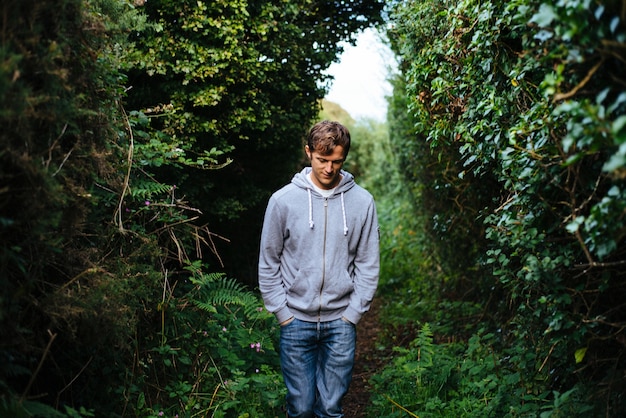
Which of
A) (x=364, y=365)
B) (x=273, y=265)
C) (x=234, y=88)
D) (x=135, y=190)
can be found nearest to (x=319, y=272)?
(x=273, y=265)

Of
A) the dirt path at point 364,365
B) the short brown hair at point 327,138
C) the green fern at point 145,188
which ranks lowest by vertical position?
the dirt path at point 364,365

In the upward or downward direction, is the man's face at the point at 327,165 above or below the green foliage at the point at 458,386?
above

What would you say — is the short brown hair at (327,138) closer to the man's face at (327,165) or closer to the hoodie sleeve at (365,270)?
the man's face at (327,165)

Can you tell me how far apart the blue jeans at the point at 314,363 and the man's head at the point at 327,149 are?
919mm

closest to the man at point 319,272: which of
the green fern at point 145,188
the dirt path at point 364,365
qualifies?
the green fern at point 145,188

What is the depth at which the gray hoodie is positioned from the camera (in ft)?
12.0

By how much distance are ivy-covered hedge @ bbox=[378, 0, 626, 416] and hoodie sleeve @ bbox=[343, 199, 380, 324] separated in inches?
28.3

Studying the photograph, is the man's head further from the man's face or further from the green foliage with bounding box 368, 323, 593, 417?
the green foliage with bounding box 368, 323, 593, 417

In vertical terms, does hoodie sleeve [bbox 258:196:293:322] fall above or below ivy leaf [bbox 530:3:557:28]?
below

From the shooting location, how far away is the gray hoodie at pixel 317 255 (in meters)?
3.67

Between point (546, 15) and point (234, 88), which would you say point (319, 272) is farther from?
point (234, 88)

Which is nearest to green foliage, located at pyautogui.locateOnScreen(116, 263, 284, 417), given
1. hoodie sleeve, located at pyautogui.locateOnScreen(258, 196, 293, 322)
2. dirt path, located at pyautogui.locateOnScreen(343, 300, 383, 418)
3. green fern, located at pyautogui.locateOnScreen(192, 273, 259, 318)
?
green fern, located at pyautogui.locateOnScreen(192, 273, 259, 318)

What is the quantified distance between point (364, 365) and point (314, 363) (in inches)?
121

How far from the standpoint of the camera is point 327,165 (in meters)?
3.66
